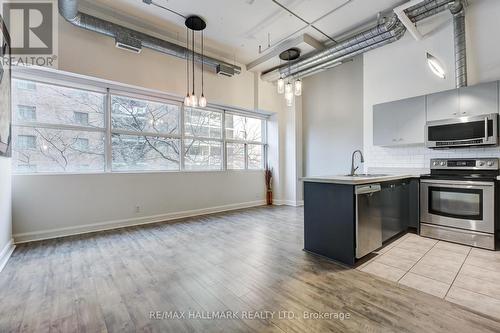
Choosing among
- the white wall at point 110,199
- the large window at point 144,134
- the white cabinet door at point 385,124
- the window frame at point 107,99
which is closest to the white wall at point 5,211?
the white wall at point 110,199

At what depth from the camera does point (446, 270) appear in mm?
2377

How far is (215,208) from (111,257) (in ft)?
9.35

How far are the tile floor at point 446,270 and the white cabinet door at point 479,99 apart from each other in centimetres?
189

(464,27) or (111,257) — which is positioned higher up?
(464,27)

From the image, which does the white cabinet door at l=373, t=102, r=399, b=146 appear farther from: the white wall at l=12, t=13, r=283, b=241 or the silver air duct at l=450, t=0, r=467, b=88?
the white wall at l=12, t=13, r=283, b=241

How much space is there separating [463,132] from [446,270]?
2076mm

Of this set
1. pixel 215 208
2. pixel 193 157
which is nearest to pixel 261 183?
pixel 215 208

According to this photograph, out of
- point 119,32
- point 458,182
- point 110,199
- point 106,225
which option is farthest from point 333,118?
point 106,225

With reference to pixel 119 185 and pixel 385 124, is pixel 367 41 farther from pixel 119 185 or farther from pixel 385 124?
pixel 119 185

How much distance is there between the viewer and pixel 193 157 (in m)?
5.37

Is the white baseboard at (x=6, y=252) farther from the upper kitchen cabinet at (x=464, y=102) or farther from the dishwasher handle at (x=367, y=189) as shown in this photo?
the upper kitchen cabinet at (x=464, y=102)

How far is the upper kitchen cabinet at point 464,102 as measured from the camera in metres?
3.08

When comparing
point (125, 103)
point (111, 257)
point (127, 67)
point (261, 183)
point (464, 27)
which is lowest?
point (111, 257)

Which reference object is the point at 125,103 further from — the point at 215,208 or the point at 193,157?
the point at 215,208
